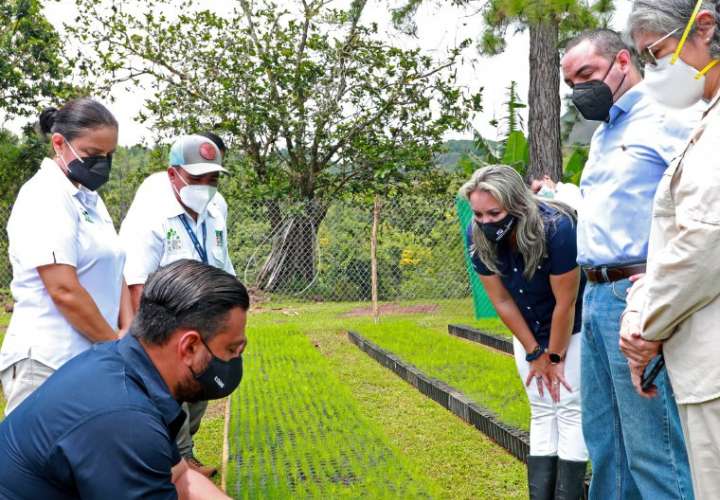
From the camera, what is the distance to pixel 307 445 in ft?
15.2

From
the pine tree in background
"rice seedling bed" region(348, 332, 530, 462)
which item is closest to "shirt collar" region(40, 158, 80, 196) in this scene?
"rice seedling bed" region(348, 332, 530, 462)

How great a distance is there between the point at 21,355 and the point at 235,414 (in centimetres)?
285

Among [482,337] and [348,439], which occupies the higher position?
[348,439]

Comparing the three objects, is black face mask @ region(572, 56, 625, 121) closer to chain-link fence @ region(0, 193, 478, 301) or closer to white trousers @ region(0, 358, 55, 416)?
white trousers @ region(0, 358, 55, 416)

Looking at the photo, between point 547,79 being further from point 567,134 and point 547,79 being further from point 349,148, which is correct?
point 567,134

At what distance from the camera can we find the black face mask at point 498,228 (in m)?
3.17

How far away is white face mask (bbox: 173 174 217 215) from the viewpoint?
3861mm

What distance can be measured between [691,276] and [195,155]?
8.67 ft

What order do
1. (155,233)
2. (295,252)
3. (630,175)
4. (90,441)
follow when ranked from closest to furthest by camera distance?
(90,441), (630,175), (155,233), (295,252)

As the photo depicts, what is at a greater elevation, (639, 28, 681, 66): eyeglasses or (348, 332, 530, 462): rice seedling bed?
(639, 28, 681, 66): eyeglasses

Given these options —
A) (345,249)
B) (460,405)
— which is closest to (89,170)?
(460,405)

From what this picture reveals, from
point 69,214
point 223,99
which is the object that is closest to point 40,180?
point 69,214

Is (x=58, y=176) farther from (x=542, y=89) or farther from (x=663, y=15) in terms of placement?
(x=542, y=89)

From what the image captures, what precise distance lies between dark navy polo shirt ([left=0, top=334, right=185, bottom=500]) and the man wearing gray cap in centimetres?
199
